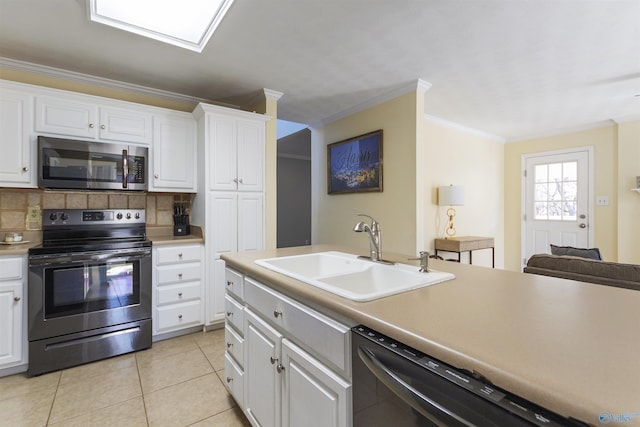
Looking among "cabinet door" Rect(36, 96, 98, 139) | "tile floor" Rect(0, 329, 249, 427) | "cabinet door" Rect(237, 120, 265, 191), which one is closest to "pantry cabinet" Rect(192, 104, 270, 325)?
"cabinet door" Rect(237, 120, 265, 191)

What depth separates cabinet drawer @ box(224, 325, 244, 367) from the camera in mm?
1583

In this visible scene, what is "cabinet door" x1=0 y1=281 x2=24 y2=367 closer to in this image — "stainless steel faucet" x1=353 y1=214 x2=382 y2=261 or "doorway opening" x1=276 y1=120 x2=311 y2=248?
"stainless steel faucet" x1=353 y1=214 x2=382 y2=261

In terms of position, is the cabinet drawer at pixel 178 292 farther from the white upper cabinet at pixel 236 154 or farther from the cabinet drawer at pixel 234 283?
the cabinet drawer at pixel 234 283

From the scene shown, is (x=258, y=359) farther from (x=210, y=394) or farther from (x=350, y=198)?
(x=350, y=198)

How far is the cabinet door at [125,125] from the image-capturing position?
2584 millimetres

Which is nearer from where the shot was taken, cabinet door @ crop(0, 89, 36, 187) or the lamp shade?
cabinet door @ crop(0, 89, 36, 187)

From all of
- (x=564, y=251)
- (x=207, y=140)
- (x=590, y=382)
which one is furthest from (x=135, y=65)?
(x=564, y=251)

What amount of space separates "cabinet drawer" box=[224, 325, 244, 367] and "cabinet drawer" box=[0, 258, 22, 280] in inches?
62.7

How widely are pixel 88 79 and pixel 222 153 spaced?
136cm

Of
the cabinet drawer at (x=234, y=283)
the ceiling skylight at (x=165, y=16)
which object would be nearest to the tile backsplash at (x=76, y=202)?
the ceiling skylight at (x=165, y=16)

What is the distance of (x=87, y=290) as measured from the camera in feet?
7.43

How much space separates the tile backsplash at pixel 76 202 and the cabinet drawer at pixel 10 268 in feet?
1.97

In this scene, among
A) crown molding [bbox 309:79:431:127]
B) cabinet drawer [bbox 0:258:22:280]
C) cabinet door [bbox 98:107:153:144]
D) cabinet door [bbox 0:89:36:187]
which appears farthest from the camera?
crown molding [bbox 309:79:431:127]

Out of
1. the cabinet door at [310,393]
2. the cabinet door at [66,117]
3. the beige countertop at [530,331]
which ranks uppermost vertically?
the cabinet door at [66,117]
